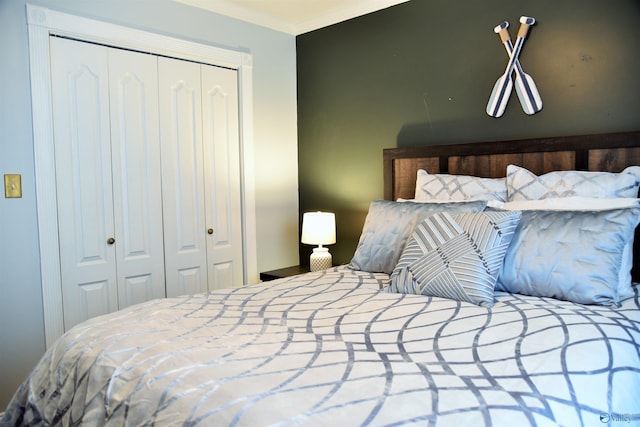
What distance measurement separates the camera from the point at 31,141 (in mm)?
2480

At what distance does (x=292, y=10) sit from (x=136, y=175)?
1.60m

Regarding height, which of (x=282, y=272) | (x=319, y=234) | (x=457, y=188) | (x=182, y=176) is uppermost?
(x=182, y=176)

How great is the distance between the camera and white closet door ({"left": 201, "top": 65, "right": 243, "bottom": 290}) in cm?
328

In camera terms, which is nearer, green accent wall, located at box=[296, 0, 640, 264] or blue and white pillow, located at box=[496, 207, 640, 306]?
blue and white pillow, located at box=[496, 207, 640, 306]

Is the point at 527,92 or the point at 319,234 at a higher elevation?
the point at 527,92

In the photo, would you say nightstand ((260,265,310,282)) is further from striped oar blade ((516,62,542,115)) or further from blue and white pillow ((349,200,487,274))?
striped oar blade ((516,62,542,115))

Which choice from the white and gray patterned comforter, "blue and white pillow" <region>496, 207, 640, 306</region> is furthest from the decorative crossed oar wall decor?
the white and gray patterned comforter

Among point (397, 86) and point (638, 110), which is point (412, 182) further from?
point (638, 110)

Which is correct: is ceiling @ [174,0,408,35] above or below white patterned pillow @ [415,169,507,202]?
above

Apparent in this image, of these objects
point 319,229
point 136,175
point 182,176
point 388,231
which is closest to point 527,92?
point 388,231

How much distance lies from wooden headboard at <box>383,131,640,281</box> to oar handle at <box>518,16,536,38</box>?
574 mm

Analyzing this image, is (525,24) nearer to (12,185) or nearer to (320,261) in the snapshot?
(320,261)

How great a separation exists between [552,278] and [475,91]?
1.36 meters

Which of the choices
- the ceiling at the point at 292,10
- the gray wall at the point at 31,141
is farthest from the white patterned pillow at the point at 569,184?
the gray wall at the point at 31,141
